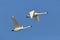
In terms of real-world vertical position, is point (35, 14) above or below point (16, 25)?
above

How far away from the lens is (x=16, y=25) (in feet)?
26.9

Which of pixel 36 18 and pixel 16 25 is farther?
pixel 16 25

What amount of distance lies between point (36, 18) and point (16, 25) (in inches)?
63.2

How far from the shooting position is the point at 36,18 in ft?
23.9

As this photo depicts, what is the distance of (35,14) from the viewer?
6918 millimetres

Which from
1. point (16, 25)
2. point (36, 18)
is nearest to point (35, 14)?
point (36, 18)

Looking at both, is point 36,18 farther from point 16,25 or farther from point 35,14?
point 16,25

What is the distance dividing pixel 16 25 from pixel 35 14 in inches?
72.7

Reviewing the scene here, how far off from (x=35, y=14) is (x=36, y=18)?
0.42 m

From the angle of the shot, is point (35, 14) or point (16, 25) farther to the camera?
point (16, 25)
